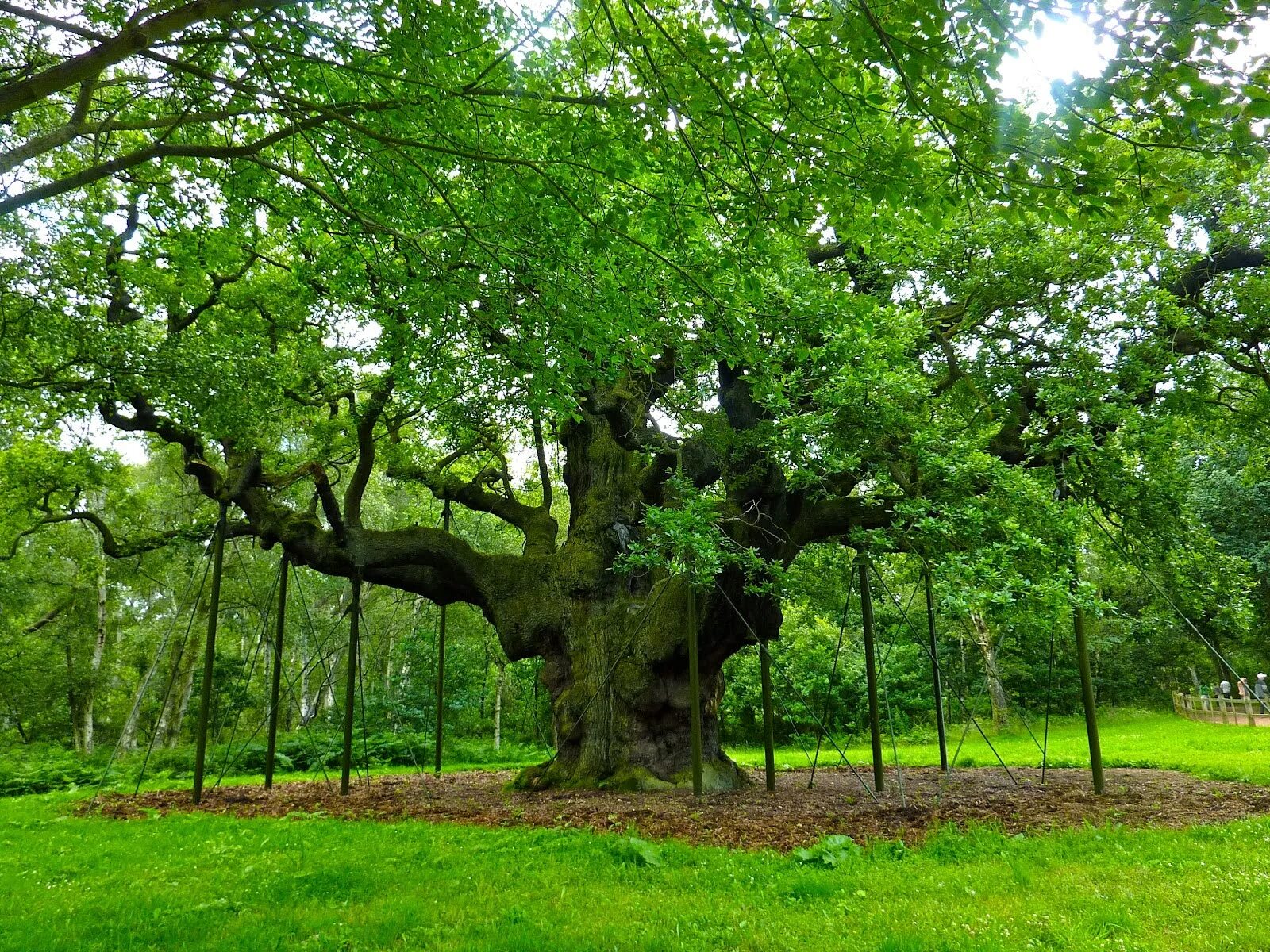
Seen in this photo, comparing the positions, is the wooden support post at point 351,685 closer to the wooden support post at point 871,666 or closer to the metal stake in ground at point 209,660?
the metal stake in ground at point 209,660

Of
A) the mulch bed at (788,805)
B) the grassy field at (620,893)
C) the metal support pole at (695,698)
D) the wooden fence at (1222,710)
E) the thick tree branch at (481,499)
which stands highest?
the thick tree branch at (481,499)

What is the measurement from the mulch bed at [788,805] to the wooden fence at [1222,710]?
14504mm

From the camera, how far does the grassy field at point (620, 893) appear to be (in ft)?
12.0

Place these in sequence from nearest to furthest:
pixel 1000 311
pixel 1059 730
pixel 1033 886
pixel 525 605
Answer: pixel 1033 886
pixel 1000 311
pixel 525 605
pixel 1059 730

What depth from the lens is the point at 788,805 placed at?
848 centimetres

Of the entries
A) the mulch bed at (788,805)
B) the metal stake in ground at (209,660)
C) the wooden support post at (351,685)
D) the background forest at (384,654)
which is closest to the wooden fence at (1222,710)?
the background forest at (384,654)

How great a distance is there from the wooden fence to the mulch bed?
14504mm

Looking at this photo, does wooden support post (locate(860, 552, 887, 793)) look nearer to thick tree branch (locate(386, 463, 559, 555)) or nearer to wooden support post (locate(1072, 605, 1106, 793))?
wooden support post (locate(1072, 605, 1106, 793))

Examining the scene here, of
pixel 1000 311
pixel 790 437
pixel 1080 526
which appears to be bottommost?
pixel 1080 526

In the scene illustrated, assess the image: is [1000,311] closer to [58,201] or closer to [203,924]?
[203,924]

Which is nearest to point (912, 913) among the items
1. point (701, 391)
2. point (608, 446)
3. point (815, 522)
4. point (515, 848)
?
point (515, 848)

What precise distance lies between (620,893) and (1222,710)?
26.0 m

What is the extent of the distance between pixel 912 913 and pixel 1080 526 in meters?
5.36

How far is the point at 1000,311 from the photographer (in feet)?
29.7
